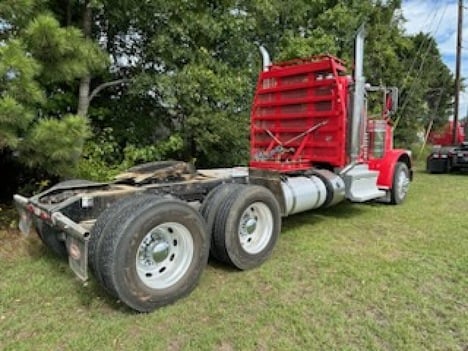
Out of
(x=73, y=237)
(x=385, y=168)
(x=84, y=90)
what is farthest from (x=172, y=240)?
(x=385, y=168)

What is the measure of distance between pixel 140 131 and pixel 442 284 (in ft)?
18.9

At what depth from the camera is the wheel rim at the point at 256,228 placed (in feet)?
13.8

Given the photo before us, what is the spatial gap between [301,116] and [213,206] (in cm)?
285

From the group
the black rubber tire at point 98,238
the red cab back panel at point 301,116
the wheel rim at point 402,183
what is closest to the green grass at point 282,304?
the black rubber tire at point 98,238

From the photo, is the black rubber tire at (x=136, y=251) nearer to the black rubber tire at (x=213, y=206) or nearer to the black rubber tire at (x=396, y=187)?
the black rubber tire at (x=213, y=206)

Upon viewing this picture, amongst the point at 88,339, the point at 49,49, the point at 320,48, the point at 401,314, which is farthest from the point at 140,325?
the point at 320,48

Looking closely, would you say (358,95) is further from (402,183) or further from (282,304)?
(282,304)

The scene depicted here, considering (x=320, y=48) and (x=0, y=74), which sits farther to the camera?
(x=320, y=48)

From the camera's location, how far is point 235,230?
396 cm

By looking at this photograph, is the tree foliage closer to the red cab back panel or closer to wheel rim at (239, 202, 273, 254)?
the red cab back panel

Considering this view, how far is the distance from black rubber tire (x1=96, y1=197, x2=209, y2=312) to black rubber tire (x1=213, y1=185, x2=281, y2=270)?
0.45m

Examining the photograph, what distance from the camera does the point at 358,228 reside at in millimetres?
5664

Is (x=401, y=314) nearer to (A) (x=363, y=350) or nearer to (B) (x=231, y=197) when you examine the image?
(A) (x=363, y=350)

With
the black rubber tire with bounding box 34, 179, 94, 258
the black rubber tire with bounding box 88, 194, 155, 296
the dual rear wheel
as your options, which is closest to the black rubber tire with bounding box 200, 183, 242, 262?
the dual rear wheel
